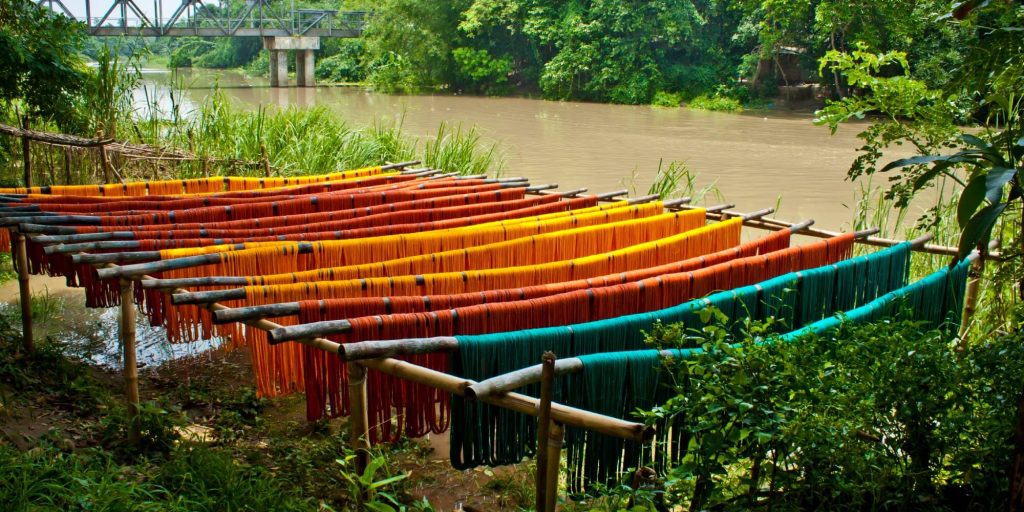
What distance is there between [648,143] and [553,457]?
17.9 meters

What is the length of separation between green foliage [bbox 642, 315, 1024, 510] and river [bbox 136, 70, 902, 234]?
8080 millimetres

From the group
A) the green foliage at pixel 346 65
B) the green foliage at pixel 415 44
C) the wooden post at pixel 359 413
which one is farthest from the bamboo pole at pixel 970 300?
the green foliage at pixel 346 65

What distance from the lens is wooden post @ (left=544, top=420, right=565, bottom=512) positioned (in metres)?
2.50

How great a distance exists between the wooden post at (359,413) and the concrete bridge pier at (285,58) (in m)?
32.4

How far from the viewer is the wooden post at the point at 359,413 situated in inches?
114

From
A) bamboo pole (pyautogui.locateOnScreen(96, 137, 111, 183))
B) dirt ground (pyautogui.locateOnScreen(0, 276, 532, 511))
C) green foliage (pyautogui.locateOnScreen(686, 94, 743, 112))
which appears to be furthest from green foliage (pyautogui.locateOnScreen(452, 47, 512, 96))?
dirt ground (pyautogui.locateOnScreen(0, 276, 532, 511))

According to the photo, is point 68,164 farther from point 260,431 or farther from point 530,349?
point 530,349

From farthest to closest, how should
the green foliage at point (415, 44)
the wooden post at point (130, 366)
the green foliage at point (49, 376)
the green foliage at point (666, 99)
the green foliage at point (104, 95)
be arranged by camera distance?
the green foliage at point (415, 44) → the green foliage at point (666, 99) → the green foliage at point (104, 95) → the green foliage at point (49, 376) → the wooden post at point (130, 366)

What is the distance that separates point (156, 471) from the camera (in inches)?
143

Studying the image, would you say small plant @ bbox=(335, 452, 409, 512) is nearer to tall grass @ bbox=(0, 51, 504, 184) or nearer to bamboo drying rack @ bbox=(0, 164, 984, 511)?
bamboo drying rack @ bbox=(0, 164, 984, 511)

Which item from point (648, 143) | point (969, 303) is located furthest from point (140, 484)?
point (648, 143)

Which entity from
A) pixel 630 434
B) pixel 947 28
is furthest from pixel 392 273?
pixel 947 28

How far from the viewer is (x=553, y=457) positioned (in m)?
2.53

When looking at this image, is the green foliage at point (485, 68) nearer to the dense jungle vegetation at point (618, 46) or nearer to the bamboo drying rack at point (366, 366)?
the dense jungle vegetation at point (618, 46)
